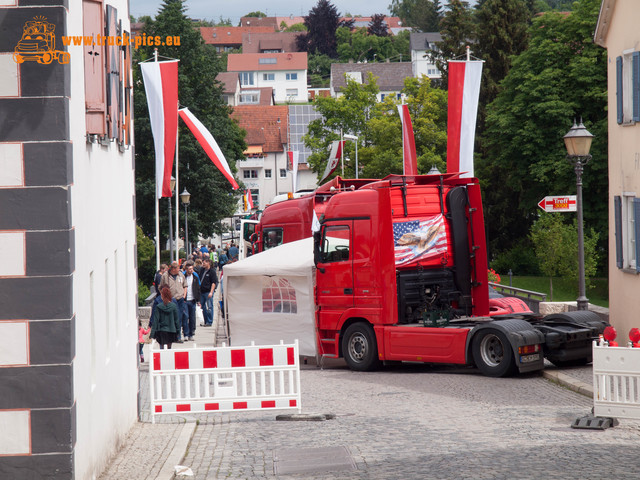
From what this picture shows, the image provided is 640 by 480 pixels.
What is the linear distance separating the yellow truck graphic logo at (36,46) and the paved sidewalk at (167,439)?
12.8ft

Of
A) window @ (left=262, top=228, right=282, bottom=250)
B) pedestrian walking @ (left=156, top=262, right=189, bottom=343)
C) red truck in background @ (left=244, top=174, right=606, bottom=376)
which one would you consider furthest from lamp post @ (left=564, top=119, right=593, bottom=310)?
window @ (left=262, top=228, right=282, bottom=250)

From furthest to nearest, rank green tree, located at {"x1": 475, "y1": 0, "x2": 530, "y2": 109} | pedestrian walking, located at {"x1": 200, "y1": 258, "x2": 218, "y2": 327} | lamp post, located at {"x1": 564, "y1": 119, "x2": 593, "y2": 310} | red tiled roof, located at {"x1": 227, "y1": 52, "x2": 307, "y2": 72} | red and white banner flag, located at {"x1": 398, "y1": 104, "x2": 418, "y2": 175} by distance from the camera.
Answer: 1. red tiled roof, located at {"x1": 227, "y1": 52, "x2": 307, "y2": 72}
2. green tree, located at {"x1": 475, "y1": 0, "x2": 530, "y2": 109}
3. red and white banner flag, located at {"x1": 398, "y1": 104, "x2": 418, "y2": 175}
4. pedestrian walking, located at {"x1": 200, "y1": 258, "x2": 218, "y2": 327}
5. lamp post, located at {"x1": 564, "y1": 119, "x2": 593, "y2": 310}

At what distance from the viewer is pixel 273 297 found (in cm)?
2161

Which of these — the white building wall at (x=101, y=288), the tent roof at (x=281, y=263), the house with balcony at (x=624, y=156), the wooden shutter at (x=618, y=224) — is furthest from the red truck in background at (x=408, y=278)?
the white building wall at (x=101, y=288)

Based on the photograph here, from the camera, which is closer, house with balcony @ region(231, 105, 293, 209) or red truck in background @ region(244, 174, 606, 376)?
red truck in background @ region(244, 174, 606, 376)

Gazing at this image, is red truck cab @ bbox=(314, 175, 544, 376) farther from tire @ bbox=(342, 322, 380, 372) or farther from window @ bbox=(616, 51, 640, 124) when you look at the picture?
window @ bbox=(616, 51, 640, 124)

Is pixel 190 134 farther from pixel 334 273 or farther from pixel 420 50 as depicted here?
pixel 420 50

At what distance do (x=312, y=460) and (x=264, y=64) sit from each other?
17909 centimetres

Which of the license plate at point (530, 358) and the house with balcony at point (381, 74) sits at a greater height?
the house with balcony at point (381, 74)

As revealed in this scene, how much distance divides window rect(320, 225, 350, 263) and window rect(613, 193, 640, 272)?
574 centimetres

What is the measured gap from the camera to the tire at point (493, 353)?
55.1 feet

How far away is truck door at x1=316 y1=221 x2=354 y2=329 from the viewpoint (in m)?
19.5

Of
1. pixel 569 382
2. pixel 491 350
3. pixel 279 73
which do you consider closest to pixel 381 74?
pixel 279 73

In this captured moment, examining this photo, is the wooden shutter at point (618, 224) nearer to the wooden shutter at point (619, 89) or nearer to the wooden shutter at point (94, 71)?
the wooden shutter at point (619, 89)
